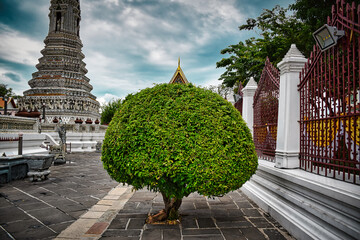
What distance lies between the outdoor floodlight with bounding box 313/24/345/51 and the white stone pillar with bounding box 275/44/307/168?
30.0 inches

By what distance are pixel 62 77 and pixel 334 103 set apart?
38055 mm

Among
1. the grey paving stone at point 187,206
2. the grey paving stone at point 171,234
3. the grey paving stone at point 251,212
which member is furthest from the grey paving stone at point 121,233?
the grey paving stone at point 251,212

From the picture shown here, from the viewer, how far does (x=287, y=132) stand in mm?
3945

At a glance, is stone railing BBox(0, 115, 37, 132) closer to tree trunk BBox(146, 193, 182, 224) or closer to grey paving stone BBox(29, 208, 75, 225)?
grey paving stone BBox(29, 208, 75, 225)

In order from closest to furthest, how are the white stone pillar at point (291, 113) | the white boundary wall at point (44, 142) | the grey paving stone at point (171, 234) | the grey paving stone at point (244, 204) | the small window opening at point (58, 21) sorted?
the grey paving stone at point (171, 234) → the white stone pillar at point (291, 113) → the grey paving stone at point (244, 204) → the white boundary wall at point (44, 142) → the small window opening at point (58, 21)

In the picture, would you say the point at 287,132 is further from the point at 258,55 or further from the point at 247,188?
the point at 258,55

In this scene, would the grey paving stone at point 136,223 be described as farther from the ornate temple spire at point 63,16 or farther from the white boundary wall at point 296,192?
the ornate temple spire at point 63,16

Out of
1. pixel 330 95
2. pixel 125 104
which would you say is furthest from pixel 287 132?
pixel 125 104

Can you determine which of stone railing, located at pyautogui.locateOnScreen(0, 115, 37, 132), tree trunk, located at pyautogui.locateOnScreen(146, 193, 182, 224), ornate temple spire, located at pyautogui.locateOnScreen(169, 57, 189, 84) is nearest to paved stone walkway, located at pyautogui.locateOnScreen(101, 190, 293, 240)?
tree trunk, located at pyautogui.locateOnScreen(146, 193, 182, 224)

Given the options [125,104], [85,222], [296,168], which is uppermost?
[125,104]

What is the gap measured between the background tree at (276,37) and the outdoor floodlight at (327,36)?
9702mm

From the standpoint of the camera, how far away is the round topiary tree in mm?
3002

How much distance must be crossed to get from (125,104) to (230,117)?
5.06 feet

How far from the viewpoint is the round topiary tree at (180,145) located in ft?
9.85
